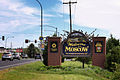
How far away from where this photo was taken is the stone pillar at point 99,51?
22.1 metres

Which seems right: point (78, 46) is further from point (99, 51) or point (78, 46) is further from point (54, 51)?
point (54, 51)

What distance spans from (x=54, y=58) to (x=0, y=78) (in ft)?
36.9

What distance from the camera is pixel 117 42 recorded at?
33875mm

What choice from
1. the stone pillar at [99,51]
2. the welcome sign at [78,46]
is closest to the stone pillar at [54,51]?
the welcome sign at [78,46]

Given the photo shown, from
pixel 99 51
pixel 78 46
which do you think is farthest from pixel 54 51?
pixel 99 51

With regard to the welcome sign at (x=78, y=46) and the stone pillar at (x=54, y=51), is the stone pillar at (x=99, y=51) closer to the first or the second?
the welcome sign at (x=78, y=46)

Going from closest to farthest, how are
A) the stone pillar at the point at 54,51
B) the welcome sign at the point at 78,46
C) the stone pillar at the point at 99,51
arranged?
1. the welcome sign at the point at 78,46
2. the stone pillar at the point at 99,51
3. the stone pillar at the point at 54,51

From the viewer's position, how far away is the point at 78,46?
21.9 m

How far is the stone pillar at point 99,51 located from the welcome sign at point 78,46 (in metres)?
0.75

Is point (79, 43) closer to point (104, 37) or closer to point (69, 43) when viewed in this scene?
point (69, 43)

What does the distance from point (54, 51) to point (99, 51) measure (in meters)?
4.99

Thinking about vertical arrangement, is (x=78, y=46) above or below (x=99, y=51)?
above

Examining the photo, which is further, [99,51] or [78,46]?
[99,51]

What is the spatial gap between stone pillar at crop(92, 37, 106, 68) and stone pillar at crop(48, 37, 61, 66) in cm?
384
